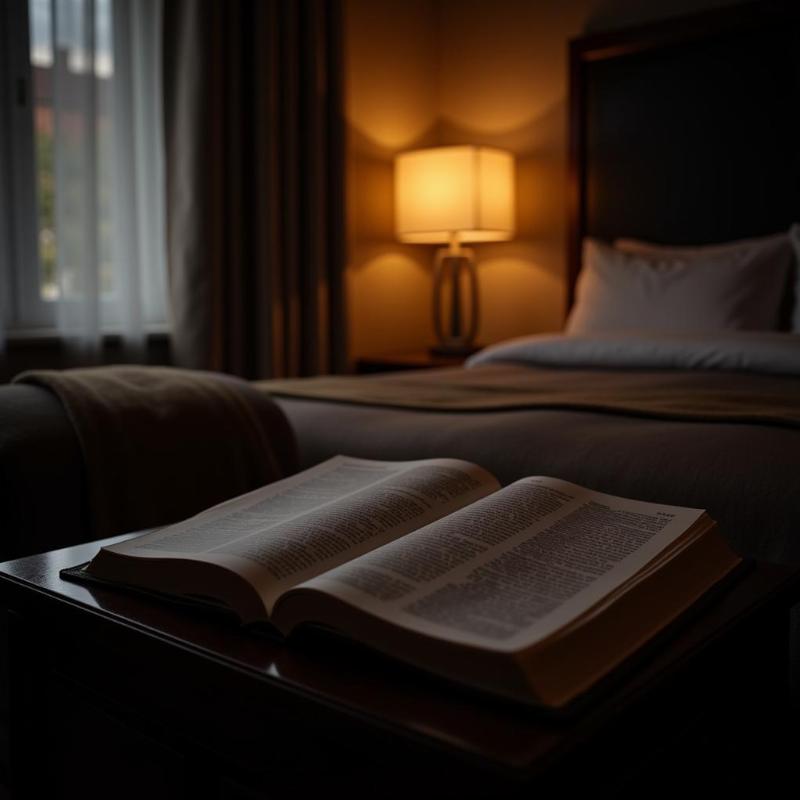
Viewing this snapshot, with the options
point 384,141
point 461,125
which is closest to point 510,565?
point 384,141

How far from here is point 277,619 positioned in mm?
663

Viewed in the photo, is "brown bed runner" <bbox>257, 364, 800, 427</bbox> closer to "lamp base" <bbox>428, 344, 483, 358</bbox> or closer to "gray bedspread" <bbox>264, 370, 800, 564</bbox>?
"gray bedspread" <bbox>264, 370, 800, 564</bbox>

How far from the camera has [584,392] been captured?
188cm

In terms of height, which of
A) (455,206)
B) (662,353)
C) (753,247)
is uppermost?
(455,206)

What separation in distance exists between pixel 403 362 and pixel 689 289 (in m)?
1.07

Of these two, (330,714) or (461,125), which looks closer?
(330,714)

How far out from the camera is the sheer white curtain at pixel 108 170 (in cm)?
284

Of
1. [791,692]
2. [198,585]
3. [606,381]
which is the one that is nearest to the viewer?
[198,585]

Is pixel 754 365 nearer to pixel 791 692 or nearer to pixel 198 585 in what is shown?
pixel 791 692

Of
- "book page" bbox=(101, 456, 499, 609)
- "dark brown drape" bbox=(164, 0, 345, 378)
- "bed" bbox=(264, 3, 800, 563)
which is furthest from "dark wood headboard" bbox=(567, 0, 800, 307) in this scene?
"book page" bbox=(101, 456, 499, 609)

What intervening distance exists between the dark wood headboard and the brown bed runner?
108cm

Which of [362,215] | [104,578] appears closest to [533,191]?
[362,215]

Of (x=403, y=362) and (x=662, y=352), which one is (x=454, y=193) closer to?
(x=403, y=362)

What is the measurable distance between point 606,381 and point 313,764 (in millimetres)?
1658
